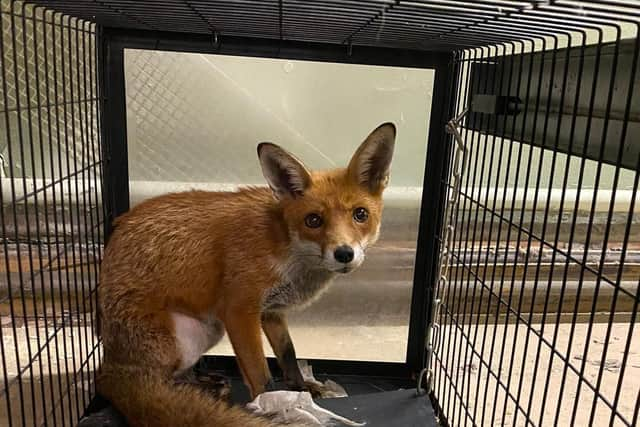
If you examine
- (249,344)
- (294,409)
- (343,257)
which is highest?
(343,257)

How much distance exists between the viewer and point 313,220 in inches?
58.8

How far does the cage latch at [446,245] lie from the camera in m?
1.46

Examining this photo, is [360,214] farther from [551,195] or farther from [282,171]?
[551,195]

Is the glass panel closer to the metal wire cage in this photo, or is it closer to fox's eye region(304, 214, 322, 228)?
the metal wire cage

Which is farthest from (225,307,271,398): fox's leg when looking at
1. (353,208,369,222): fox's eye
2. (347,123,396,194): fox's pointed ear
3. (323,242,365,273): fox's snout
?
(347,123,396,194): fox's pointed ear

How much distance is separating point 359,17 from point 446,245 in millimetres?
729

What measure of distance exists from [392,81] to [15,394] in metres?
1.61

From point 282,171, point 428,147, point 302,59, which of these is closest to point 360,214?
point 282,171

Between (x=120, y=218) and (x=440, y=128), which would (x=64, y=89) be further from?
(x=440, y=128)

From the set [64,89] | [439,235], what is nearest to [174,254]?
[64,89]

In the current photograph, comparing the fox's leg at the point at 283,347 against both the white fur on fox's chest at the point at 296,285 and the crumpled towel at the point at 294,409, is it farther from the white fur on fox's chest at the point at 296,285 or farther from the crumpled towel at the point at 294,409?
the crumpled towel at the point at 294,409

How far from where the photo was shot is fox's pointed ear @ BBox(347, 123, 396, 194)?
4.86 feet

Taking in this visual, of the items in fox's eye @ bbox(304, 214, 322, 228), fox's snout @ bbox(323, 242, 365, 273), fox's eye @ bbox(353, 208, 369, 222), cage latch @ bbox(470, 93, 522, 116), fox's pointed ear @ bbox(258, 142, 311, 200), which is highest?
cage latch @ bbox(470, 93, 522, 116)

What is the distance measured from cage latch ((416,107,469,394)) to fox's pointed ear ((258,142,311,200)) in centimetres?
42
